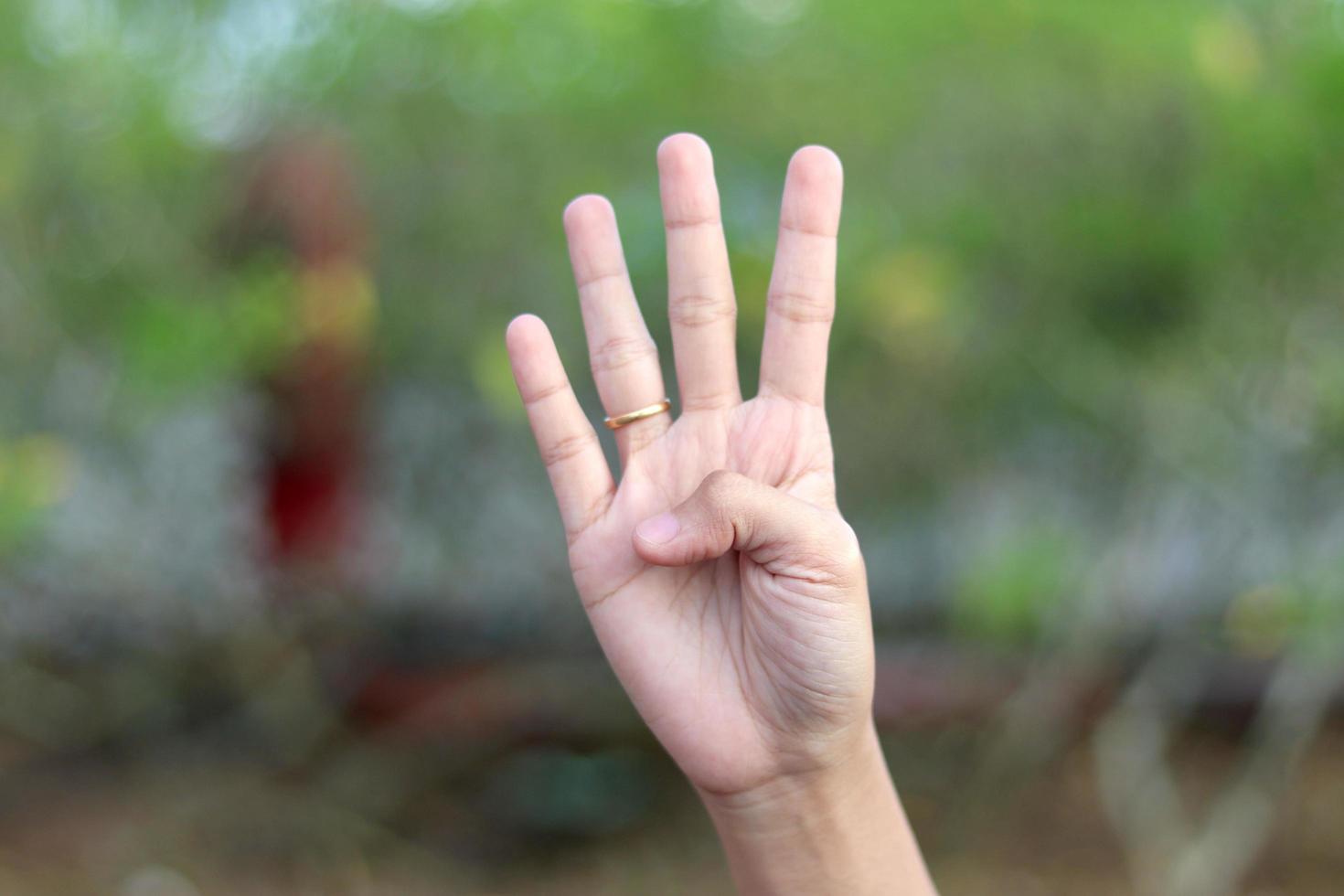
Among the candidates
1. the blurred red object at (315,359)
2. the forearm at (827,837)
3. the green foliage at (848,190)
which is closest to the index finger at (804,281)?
the forearm at (827,837)

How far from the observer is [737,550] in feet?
3.29

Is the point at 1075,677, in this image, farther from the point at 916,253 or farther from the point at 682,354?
the point at 682,354

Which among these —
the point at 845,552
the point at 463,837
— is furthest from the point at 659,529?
the point at 463,837

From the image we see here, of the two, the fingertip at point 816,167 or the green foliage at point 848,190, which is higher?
the green foliage at point 848,190

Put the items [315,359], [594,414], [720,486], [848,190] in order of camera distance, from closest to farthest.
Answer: [720,486], [848,190], [594,414], [315,359]

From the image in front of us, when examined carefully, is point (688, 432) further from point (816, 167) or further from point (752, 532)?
point (816, 167)

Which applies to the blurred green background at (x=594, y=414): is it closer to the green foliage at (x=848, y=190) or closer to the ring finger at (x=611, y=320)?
the green foliage at (x=848, y=190)

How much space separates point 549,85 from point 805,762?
203 cm

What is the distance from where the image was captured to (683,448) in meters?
1.03

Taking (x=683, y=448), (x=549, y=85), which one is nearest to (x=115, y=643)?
(x=549, y=85)

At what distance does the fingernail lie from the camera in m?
0.91

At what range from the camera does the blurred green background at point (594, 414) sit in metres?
2.27

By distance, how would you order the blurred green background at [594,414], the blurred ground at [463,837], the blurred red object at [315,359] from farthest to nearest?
the blurred ground at [463,837], the blurred red object at [315,359], the blurred green background at [594,414]

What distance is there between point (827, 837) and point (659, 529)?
0.33 metres
